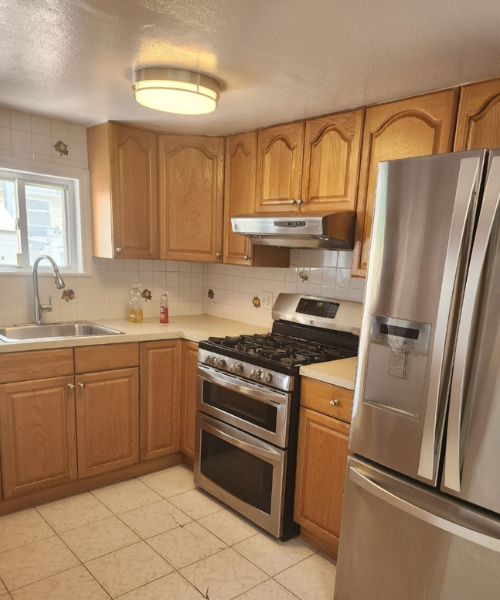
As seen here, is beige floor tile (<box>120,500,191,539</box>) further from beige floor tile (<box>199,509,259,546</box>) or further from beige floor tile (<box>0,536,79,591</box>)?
beige floor tile (<box>0,536,79,591</box>)

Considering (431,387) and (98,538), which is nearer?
(431,387)

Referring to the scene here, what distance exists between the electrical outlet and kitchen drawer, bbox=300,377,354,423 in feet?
3.28

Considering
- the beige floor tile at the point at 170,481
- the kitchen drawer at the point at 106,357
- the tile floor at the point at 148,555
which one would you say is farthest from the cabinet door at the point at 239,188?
the tile floor at the point at 148,555

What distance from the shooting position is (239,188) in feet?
8.73

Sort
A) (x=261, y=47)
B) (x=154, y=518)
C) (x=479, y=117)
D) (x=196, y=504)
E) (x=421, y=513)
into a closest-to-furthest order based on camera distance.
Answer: (x=421, y=513), (x=261, y=47), (x=479, y=117), (x=154, y=518), (x=196, y=504)

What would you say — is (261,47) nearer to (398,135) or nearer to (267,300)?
(398,135)

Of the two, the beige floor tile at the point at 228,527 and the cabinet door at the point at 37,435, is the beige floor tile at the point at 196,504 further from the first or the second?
the cabinet door at the point at 37,435

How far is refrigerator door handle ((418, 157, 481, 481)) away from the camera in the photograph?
4.01ft

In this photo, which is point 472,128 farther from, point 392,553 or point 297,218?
point 392,553

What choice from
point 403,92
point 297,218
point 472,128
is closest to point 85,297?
point 297,218

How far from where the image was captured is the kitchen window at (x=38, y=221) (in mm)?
2584

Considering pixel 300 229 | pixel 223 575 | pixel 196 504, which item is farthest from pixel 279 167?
pixel 223 575

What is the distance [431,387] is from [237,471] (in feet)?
4.23

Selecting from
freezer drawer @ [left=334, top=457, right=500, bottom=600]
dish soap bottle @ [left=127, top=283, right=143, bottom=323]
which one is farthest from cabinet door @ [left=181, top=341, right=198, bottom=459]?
freezer drawer @ [left=334, top=457, right=500, bottom=600]
